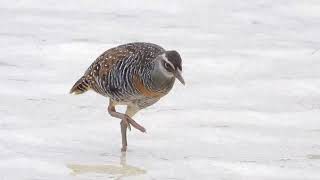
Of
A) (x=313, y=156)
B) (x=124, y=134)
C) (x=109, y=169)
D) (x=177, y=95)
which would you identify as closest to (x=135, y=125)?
(x=124, y=134)

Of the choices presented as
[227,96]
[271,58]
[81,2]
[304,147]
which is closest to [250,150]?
[304,147]

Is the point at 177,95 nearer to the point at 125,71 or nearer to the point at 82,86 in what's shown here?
the point at 82,86

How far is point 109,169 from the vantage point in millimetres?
8273

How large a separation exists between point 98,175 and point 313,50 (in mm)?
5079

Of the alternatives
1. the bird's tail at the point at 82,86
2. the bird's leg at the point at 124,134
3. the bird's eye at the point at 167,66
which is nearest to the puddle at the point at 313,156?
the bird's eye at the point at 167,66

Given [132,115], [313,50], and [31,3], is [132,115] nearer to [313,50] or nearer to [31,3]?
[313,50]

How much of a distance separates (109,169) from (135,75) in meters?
0.87

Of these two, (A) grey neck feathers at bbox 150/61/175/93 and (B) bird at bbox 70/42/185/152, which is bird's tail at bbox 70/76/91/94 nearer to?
(B) bird at bbox 70/42/185/152

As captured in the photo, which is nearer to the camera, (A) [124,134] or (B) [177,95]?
(A) [124,134]

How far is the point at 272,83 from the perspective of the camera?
11.2 m

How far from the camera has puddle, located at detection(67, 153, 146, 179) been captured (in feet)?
26.8

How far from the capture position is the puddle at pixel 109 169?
8171mm

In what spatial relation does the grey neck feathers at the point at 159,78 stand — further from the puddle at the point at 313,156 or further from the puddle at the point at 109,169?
the puddle at the point at 313,156

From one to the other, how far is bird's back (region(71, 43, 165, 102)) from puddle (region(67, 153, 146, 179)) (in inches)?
25.9
